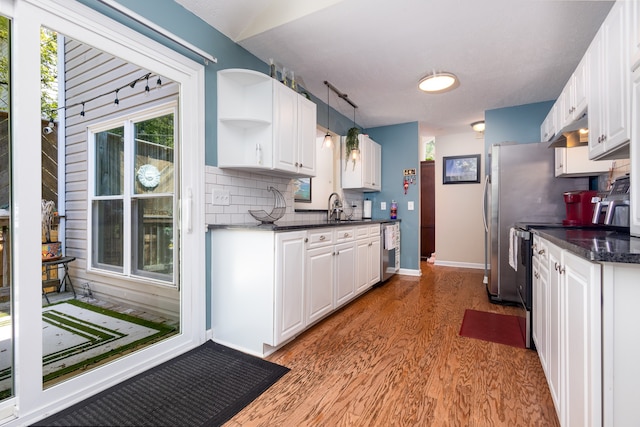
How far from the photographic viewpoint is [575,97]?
7.19ft

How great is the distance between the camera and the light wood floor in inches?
56.4

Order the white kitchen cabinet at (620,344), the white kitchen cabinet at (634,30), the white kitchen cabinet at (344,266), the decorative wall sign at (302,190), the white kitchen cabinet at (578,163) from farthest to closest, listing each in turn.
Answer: the decorative wall sign at (302,190) → the white kitchen cabinet at (344,266) → the white kitchen cabinet at (578,163) → the white kitchen cabinet at (634,30) → the white kitchen cabinet at (620,344)

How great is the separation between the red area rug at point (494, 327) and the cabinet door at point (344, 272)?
1.02 m

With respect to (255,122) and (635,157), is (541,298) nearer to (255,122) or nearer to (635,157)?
(635,157)

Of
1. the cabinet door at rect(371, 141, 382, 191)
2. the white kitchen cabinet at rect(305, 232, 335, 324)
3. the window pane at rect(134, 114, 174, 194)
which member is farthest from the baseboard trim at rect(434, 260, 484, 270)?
the window pane at rect(134, 114, 174, 194)

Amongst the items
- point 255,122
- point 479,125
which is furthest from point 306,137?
point 479,125

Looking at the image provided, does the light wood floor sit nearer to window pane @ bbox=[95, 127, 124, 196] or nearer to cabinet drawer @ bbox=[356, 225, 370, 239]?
cabinet drawer @ bbox=[356, 225, 370, 239]

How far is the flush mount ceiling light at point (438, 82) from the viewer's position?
2936mm

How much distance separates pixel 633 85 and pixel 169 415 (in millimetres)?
2555

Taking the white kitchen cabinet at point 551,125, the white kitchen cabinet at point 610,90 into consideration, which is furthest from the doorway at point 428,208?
the white kitchen cabinet at point 610,90

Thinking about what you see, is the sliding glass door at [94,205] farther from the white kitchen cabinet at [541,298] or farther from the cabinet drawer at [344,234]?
the white kitchen cabinet at [541,298]

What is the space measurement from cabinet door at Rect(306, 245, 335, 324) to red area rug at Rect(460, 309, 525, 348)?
110cm

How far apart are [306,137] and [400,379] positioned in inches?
79.9

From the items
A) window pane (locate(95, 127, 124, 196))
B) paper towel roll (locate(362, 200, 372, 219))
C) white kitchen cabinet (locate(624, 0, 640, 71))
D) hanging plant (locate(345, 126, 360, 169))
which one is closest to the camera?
white kitchen cabinet (locate(624, 0, 640, 71))
